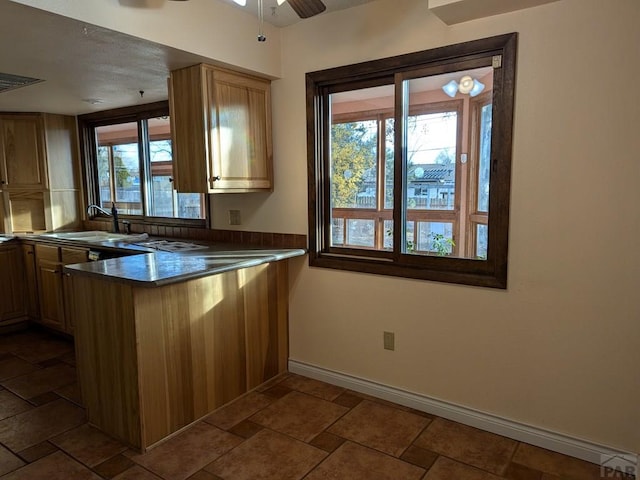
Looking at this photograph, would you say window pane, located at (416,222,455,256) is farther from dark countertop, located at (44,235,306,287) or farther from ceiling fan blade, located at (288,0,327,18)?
ceiling fan blade, located at (288,0,327,18)

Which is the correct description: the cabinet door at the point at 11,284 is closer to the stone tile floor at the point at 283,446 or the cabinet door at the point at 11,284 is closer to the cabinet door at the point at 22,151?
the cabinet door at the point at 22,151

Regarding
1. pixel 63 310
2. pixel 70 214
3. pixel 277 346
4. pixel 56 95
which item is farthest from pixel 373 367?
pixel 70 214

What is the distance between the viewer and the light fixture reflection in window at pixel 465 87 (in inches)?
93.1

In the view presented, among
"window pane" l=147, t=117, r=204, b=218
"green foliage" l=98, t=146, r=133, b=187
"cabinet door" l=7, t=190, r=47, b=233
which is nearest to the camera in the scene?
"window pane" l=147, t=117, r=204, b=218

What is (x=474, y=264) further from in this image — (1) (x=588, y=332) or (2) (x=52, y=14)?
(2) (x=52, y=14)

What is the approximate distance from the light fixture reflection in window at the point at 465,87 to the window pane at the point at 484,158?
113mm

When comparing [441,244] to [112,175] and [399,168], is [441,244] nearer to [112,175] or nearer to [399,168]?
[399,168]

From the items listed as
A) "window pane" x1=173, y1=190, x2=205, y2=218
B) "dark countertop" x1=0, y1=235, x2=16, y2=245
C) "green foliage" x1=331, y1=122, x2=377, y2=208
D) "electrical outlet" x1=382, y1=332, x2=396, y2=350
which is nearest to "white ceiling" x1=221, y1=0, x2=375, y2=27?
"green foliage" x1=331, y1=122, x2=377, y2=208

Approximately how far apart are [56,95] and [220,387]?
9.11 feet

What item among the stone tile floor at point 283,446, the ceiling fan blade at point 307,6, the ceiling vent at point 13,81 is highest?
the ceiling vent at point 13,81

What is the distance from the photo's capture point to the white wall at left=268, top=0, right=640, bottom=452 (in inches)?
76.7

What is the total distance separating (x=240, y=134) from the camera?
9.50ft

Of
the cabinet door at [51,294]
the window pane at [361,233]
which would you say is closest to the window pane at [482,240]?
the window pane at [361,233]

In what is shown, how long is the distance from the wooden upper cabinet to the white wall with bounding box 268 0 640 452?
0.72 meters
